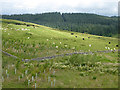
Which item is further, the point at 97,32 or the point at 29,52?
the point at 97,32

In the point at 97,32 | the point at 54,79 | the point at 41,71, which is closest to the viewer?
the point at 54,79

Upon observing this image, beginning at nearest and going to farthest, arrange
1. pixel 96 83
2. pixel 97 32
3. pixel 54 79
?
pixel 96 83, pixel 54 79, pixel 97 32

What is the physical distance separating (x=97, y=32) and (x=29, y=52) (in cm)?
15874

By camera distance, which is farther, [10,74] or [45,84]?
[10,74]

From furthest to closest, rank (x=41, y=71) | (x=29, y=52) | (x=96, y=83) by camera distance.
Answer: (x=29, y=52) < (x=41, y=71) < (x=96, y=83)

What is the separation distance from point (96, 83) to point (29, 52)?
108ft

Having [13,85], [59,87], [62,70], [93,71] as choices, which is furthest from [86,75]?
[13,85]

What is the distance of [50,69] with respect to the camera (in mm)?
32250

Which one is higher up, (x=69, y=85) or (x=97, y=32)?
(x=97, y=32)

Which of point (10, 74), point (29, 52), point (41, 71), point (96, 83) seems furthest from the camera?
point (29, 52)

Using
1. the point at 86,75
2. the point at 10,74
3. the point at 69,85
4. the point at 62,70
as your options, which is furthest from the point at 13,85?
the point at 86,75

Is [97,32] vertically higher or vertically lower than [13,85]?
higher

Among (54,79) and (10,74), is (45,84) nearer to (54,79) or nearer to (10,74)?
(54,79)

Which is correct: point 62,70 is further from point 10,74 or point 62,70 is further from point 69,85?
point 10,74
